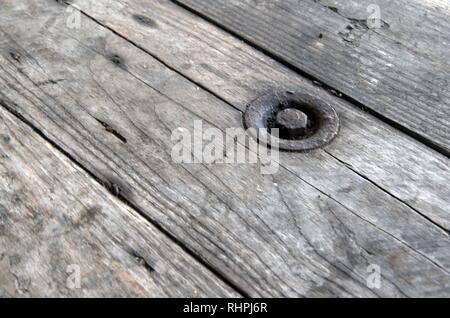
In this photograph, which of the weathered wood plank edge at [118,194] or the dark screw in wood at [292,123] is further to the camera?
the dark screw in wood at [292,123]

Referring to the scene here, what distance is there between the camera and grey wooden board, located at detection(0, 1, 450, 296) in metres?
1.07

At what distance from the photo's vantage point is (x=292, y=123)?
1.33m

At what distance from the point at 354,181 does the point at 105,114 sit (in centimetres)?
61

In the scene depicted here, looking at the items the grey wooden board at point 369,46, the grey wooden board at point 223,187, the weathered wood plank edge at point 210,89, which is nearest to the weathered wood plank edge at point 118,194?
the grey wooden board at point 223,187

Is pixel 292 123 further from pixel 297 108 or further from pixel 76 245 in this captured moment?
pixel 76 245

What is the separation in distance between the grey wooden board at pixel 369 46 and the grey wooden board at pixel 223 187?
9cm

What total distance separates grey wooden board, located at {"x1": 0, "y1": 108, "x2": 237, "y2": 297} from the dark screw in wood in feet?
1.37

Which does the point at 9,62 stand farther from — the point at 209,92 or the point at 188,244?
the point at 188,244

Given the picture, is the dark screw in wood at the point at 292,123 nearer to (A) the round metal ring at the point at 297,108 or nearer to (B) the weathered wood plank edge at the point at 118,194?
(A) the round metal ring at the point at 297,108

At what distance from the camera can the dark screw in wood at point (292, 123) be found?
4.35 feet

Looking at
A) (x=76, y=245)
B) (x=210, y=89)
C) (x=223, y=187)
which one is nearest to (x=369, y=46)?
(x=210, y=89)

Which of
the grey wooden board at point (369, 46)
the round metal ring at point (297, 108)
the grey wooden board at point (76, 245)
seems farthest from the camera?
the grey wooden board at point (369, 46)

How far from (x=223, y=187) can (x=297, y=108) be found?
34 cm
